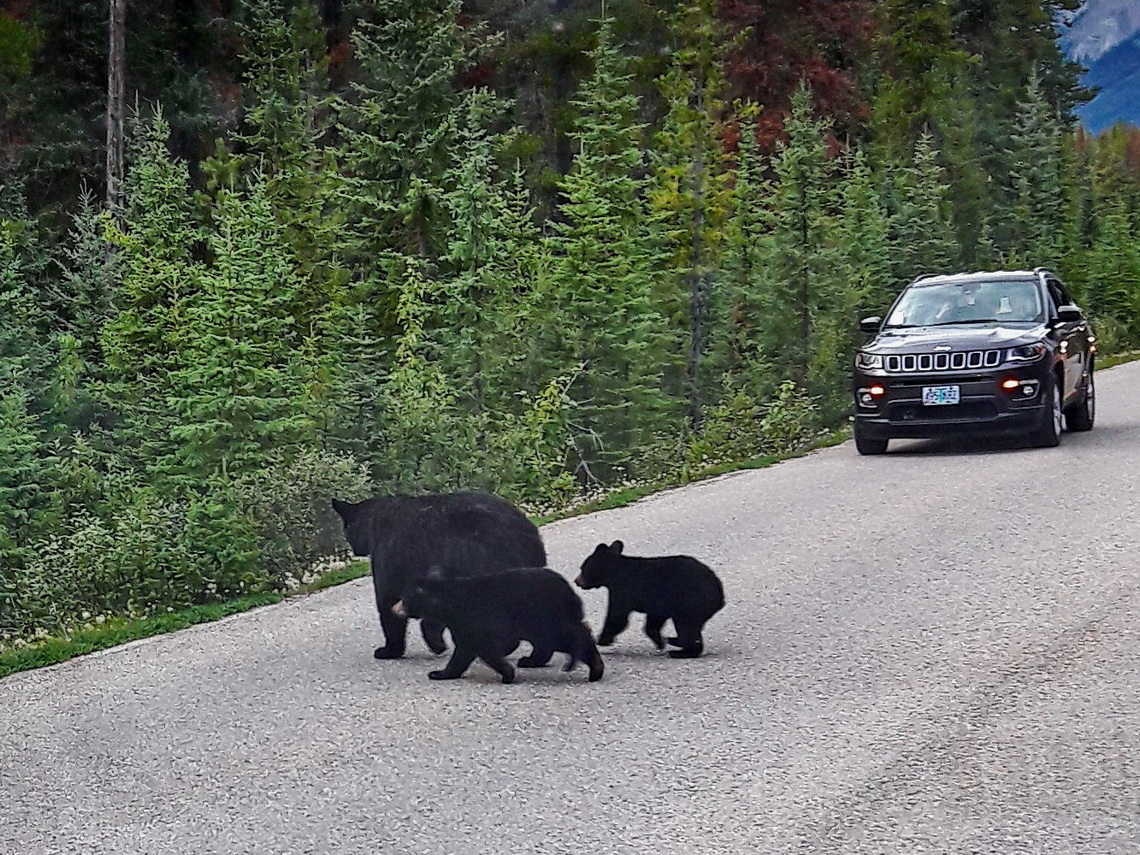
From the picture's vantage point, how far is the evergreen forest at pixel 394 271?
18.0 metres

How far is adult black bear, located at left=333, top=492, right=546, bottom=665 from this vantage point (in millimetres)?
8438

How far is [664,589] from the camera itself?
27.5ft

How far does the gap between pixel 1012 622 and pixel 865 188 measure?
1022 inches

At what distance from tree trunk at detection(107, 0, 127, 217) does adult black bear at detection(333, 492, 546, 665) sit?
2317 cm

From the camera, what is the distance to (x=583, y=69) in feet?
143

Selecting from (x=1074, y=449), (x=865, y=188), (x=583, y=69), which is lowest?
(x=1074, y=449)

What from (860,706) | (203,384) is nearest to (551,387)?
(203,384)

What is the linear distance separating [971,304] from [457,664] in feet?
40.3

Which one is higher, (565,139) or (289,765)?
(565,139)

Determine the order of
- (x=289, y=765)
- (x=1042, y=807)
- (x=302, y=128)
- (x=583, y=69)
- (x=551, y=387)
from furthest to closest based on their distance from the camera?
1. (x=583, y=69)
2. (x=302, y=128)
3. (x=551, y=387)
4. (x=289, y=765)
5. (x=1042, y=807)

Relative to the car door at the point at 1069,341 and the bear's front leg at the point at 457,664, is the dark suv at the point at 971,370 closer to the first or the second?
the car door at the point at 1069,341

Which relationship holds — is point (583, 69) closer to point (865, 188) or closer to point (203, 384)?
point (865, 188)

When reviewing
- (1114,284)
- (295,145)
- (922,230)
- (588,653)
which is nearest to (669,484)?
(588,653)

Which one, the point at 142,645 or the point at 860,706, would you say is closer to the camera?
the point at 860,706
